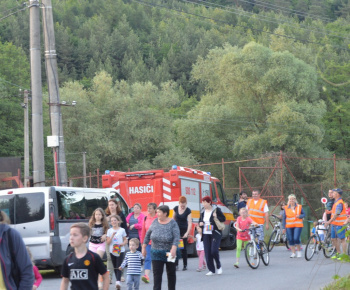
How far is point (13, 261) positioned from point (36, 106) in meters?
12.6

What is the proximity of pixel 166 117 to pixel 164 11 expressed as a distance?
3597 inches

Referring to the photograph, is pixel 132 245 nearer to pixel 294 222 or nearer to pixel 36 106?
pixel 294 222

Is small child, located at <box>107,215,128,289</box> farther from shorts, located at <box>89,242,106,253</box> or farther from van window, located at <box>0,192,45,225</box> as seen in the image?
van window, located at <box>0,192,45,225</box>

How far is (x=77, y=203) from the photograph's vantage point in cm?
1562

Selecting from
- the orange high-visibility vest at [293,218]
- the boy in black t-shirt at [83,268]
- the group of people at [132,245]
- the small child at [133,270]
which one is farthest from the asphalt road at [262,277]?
the boy in black t-shirt at [83,268]

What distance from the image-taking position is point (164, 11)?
474ft

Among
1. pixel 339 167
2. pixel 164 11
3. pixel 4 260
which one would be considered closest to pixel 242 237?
pixel 4 260

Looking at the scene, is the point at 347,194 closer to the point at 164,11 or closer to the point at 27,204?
the point at 27,204

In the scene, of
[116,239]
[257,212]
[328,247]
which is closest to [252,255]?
[257,212]

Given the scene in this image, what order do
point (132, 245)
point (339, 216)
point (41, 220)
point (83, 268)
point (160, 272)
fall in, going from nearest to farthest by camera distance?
point (83, 268) → point (160, 272) → point (132, 245) → point (41, 220) → point (339, 216)

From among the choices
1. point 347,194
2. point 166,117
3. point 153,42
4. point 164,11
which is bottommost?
point 347,194

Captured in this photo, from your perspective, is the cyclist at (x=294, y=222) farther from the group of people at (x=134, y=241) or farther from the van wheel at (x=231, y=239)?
the van wheel at (x=231, y=239)

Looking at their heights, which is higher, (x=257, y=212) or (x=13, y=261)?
(x=13, y=261)

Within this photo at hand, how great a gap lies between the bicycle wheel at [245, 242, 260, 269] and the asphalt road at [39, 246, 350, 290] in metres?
0.14
